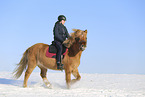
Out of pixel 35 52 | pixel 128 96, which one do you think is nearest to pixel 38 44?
pixel 35 52

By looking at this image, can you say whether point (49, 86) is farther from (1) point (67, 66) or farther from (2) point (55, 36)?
(2) point (55, 36)

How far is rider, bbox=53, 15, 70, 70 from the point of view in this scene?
623 cm

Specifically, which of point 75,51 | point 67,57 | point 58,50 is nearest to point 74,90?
point 67,57

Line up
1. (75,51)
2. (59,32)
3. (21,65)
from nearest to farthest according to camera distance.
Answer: (75,51), (59,32), (21,65)

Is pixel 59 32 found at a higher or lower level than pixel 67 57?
higher

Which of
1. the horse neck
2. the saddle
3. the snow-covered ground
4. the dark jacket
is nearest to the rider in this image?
the dark jacket

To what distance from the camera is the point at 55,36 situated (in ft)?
20.9

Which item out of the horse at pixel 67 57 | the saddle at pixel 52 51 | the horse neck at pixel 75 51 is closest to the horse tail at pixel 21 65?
the horse at pixel 67 57

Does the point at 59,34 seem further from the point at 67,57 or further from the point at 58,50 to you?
the point at 67,57

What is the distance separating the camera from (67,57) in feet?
20.5

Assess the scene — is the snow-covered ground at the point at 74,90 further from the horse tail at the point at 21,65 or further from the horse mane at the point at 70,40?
the horse mane at the point at 70,40

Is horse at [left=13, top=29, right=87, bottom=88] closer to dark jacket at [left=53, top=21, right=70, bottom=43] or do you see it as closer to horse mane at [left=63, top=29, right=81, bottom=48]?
horse mane at [left=63, top=29, right=81, bottom=48]

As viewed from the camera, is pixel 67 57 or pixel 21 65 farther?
pixel 21 65

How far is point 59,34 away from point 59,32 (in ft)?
0.23
